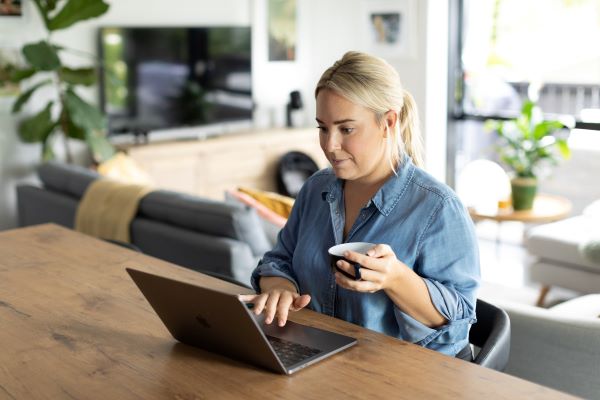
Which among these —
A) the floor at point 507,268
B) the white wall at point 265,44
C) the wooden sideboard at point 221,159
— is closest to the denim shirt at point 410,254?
the floor at point 507,268

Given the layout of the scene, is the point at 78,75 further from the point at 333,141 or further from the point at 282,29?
the point at 333,141

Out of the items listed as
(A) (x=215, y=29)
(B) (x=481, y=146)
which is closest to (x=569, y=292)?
(B) (x=481, y=146)

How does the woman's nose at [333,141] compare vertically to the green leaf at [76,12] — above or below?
below

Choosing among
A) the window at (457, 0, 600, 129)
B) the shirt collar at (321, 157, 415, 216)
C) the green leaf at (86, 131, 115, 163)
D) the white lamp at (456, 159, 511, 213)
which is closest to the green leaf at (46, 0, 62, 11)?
the green leaf at (86, 131, 115, 163)

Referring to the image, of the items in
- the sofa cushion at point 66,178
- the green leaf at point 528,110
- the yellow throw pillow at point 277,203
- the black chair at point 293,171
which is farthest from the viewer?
the black chair at point 293,171

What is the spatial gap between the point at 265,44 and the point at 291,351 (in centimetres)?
549

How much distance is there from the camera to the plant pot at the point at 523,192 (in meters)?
4.95

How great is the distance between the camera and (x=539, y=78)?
6.51 metres

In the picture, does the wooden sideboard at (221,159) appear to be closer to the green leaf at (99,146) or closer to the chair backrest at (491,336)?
the green leaf at (99,146)

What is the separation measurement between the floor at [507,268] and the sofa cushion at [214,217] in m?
1.25

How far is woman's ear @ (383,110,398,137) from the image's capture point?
194cm

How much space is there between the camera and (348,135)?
1.91 meters

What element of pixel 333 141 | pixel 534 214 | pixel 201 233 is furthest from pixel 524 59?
pixel 333 141

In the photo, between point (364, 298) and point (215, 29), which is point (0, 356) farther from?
point (215, 29)
